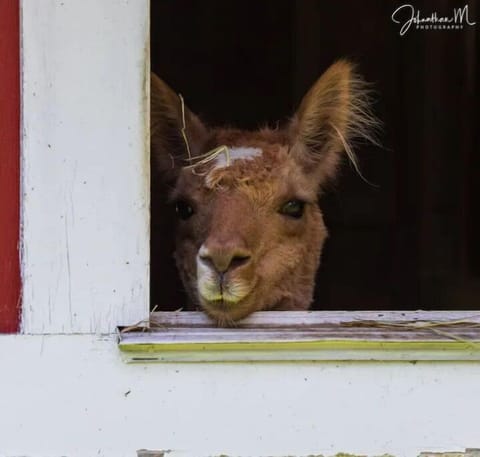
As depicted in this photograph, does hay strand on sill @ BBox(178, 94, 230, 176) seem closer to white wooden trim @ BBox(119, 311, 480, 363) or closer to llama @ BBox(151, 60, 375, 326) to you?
llama @ BBox(151, 60, 375, 326)

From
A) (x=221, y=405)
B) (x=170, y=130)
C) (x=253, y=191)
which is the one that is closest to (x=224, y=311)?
(x=221, y=405)

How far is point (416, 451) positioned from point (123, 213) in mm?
1123

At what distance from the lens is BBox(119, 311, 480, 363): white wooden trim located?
2699mm

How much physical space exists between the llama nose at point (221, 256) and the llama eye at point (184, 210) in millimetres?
559

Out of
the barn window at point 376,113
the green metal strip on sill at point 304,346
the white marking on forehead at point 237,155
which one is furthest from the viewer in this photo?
the barn window at point 376,113

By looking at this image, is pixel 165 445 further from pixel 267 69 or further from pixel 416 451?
pixel 267 69

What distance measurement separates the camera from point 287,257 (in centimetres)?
347

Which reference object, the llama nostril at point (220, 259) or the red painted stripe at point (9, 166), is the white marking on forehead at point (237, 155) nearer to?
the llama nostril at point (220, 259)

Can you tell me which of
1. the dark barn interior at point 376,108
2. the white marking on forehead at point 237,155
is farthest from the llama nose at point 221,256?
the dark barn interior at point 376,108

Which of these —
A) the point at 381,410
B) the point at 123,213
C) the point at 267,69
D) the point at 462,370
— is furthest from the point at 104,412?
the point at 267,69

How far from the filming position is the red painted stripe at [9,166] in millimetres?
2723

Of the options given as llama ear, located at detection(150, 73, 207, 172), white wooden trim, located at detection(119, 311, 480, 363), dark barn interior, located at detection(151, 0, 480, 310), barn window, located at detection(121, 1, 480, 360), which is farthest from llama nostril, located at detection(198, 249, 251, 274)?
dark barn interior, located at detection(151, 0, 480, 310)

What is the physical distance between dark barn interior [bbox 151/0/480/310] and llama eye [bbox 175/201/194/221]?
3055 mm

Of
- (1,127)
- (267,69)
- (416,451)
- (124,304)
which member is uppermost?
(267,69)
